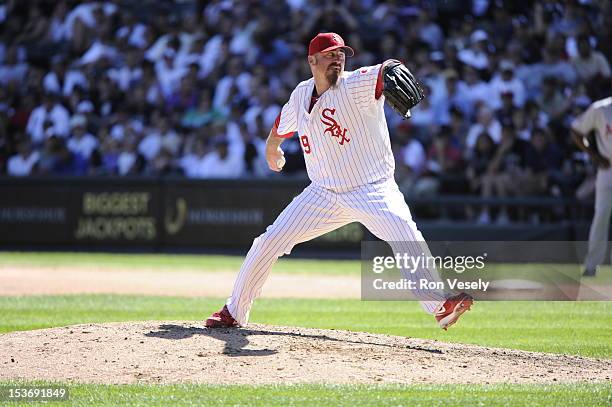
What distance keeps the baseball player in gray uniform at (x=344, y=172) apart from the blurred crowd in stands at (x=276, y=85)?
9017 mm

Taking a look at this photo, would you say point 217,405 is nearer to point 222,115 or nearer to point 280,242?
point 280,242

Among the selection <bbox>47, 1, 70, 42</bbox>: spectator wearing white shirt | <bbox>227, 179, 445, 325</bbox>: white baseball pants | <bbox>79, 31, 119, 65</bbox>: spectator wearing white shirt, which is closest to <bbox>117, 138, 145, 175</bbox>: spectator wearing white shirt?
<bbox>79, 31, 119, 65</bbox>: spectator wearing white shirt

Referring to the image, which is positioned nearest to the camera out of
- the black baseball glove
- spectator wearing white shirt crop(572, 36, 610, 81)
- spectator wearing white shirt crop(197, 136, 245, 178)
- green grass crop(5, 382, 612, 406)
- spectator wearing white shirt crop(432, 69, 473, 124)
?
green grass crop(5, 382, 612, 406)

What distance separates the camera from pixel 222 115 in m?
18.1

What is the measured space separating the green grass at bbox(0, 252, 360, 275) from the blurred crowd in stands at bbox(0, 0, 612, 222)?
161cm

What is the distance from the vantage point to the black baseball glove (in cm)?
648

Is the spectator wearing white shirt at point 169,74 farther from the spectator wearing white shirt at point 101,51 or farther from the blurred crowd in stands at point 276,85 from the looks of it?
the spectator wearing white shirt at point 101,51

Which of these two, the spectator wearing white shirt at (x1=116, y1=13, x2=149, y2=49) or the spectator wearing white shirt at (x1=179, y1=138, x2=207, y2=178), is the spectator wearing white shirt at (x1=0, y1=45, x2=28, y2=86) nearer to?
the spectator wearing white shirt at (x1=116, y1=13, x2=149, y2=49)

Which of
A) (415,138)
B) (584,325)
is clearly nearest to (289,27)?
(415,138)

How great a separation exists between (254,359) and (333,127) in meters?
1.70

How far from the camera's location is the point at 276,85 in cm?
1809

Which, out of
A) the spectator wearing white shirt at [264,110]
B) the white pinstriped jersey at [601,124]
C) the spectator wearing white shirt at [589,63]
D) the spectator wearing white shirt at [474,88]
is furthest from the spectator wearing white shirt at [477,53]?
the white pinstriped jersey at [601,124]

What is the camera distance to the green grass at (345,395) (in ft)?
17.6

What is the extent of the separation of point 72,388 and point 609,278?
8.21 meters
